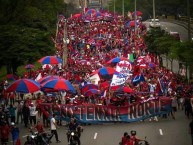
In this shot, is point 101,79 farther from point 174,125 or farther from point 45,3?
point 45,3

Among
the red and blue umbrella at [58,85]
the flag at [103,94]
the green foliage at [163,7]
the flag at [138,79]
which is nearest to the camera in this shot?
the red and blue umbrella at [58,85]

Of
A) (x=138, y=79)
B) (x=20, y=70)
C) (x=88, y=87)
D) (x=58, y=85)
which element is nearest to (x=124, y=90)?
(x=58, y=85)

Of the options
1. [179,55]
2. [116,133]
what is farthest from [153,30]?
[116,133]

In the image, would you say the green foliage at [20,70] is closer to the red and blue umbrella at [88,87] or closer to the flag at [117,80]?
the red and blue umbrella at [88,87]

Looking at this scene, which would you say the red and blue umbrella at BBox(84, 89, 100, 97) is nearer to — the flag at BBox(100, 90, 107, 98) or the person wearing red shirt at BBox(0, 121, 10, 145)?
the flag at BBox(100, 90, 107, 98)

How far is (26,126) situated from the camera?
29.0 meters

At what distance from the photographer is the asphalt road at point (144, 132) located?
2422 cm

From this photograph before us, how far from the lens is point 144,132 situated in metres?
25.8

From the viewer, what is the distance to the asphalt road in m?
24.2

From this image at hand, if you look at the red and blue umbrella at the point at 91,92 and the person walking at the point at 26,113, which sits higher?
the red and blue umbrella at the point at 91,92

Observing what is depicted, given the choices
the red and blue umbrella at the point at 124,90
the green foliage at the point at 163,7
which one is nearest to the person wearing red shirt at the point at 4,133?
the red and blue umbrella at the point at 124,90

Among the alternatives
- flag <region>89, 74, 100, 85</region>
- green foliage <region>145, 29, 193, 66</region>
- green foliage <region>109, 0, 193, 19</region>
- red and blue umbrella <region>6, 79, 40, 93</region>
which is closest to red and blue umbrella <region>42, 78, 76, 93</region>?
red and blue umbrella <region>6, 79, 40, 93</region>

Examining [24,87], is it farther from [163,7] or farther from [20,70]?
[163,7]

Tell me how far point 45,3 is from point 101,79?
45082mm
